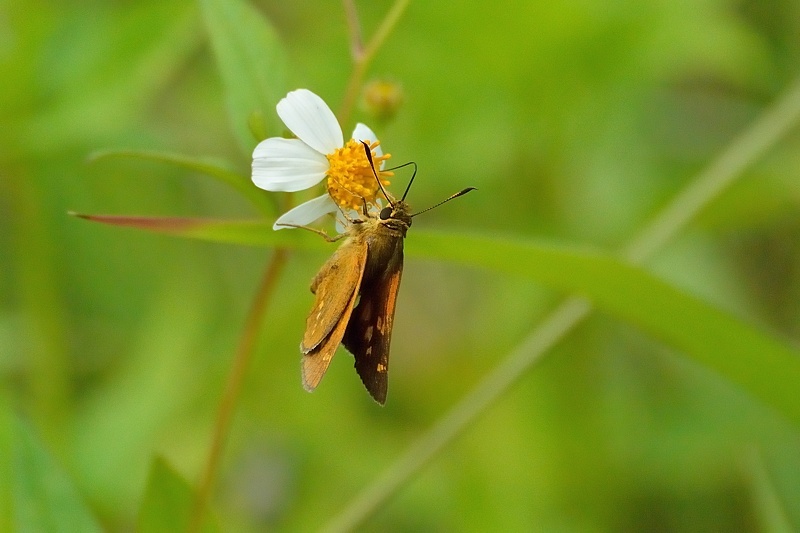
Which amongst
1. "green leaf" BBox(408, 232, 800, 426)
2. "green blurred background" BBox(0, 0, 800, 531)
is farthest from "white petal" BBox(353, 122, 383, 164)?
"green blurred background" BBox(0, 0, 800, 531)

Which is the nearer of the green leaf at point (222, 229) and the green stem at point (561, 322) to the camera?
the green leaf at point (222, 229)

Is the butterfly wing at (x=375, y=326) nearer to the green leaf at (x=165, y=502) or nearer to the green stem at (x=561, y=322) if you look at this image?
the green leaf at (x=165, y=502)

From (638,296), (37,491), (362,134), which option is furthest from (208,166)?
(638,296)

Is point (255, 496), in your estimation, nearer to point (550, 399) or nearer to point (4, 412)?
point (550, 399)

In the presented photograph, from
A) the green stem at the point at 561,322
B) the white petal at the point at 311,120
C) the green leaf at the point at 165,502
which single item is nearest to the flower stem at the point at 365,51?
the white petal at the point at 311,120

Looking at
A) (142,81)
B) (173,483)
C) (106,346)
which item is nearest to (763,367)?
(173,483)

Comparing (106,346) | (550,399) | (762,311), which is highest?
(762,311)
